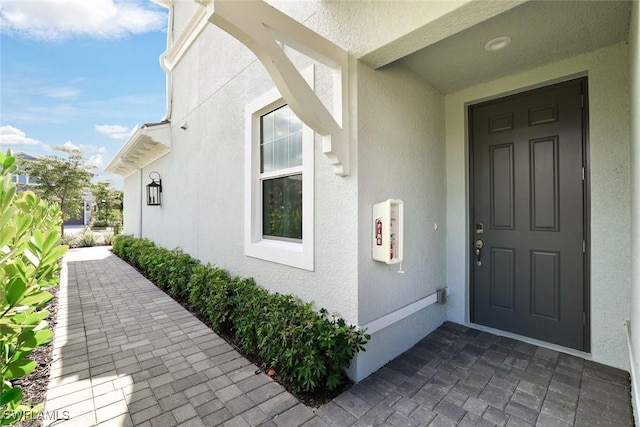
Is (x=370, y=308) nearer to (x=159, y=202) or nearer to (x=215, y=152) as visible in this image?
(x=215, y=152)

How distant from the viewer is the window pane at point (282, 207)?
3531mm

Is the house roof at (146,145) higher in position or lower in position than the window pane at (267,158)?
higher

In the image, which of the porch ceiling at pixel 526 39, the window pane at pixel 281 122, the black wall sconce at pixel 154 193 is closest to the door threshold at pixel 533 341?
the porch ceiling at pixel 526 39

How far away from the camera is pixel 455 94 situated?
12.7ft

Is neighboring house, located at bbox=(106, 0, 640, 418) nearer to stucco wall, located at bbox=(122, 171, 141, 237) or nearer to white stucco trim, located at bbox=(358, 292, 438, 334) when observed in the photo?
white stucco trim, located at bbox=(358, 292, 438, 334)

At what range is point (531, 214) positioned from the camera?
3.28 metres

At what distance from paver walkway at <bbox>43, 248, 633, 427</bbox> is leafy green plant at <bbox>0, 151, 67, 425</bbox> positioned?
1144 mm

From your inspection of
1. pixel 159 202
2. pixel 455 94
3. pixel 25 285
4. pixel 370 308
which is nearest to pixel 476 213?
pixel 455 94

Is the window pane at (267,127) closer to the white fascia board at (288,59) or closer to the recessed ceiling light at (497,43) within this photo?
the white fascia board at (288,59)

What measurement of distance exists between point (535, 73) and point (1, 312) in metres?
4.69

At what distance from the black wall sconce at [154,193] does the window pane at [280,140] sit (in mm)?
5566

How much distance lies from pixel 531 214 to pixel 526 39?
1.85 metres

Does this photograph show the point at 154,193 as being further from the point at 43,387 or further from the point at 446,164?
the point at 446,164

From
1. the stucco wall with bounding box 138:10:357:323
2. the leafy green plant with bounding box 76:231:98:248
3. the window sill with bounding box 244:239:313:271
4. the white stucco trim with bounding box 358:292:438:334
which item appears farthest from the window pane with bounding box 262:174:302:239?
the leafy green plant with bounding box 76:231:98:248
